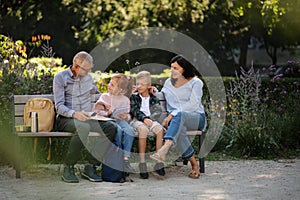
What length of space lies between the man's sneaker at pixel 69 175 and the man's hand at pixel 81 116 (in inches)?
20.1

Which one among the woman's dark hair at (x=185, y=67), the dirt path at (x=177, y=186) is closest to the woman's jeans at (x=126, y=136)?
the dirt path at (x=177, y=186)

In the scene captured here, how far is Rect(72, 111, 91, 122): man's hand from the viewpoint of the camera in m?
6.07

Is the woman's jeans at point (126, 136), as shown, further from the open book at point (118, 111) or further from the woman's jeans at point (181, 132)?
the woman's jeans at point (181, 132)

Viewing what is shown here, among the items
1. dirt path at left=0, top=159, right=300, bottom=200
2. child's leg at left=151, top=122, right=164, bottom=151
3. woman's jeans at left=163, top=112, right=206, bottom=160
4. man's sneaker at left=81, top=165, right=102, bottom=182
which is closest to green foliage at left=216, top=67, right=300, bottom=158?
dirt path at left=0, top=159, right=300, bottom=200

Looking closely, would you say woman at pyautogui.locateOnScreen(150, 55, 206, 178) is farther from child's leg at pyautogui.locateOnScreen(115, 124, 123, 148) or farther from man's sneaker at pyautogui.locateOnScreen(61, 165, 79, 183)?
man's sneaker at pyautogui.locateOnScreen(61, 165, 79, 183)

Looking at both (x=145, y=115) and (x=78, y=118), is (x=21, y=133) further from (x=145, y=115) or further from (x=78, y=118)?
(x=145, y=115)

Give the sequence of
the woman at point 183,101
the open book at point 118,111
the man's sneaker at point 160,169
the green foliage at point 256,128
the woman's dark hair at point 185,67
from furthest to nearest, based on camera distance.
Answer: the green foliage at point 256,128
the woman's dark hair at point 185,67
the open book at point 118,111
the woman at point 183,101
the man's sneaker at point 160,169

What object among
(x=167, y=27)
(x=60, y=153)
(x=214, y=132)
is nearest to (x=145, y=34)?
(x=167, y=27)

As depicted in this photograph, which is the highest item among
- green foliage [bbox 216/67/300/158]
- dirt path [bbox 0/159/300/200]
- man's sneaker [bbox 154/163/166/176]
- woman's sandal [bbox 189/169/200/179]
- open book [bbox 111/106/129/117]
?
open book [bbox 111/106/129/117]

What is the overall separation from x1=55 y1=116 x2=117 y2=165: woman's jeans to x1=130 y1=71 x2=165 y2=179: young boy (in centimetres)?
34

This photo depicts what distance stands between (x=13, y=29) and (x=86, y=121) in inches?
672

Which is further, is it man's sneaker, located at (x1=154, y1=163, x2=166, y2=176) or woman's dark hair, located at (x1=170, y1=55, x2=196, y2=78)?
woman's dark hair, located at (x1=170, y1=55, x2=196, y2=78)

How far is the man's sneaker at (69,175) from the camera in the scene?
19.2ft

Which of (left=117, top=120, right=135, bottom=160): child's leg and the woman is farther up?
the woman
